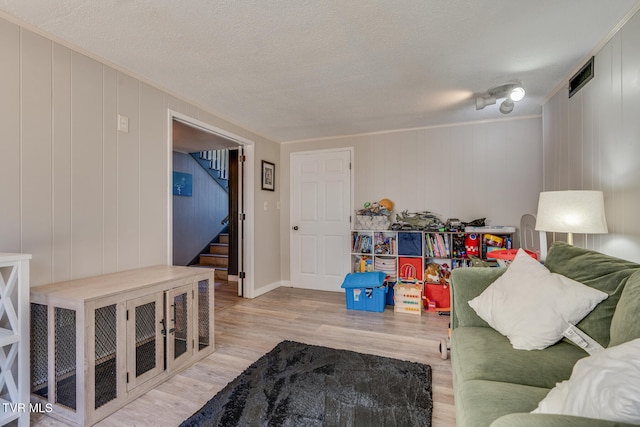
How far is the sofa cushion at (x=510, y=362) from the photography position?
47.7 inches

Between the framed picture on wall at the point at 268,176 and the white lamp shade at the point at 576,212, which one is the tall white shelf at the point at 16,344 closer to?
the framed picture on wall at the point at 268,176

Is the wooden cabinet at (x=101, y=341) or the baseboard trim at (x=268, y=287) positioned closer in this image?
the wooden cabinet at (x=101, y=341)

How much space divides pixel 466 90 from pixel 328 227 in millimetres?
2492

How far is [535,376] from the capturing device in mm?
1215

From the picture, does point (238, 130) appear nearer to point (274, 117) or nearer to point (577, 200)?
point (274, 117)

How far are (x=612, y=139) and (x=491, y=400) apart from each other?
6.34ft

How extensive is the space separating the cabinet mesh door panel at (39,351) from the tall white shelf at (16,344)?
12cm

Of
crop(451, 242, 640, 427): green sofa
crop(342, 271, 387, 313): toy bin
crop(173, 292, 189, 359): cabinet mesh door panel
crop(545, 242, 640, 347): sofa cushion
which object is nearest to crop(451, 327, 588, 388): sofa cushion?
crop(451, 242, 640, 427): green sofa

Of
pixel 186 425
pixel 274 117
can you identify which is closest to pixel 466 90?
pixel 274 117

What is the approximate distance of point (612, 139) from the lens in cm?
192

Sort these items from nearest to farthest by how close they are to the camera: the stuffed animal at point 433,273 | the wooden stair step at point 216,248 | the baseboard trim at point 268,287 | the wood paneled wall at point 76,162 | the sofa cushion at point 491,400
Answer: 1. the sofa cushion at point 491,400
2. the wood paneled wall at point 76,162
3. the stuffed animal at point 433,273
4. the baseboard trim at point 268,287
5. the wooden stair step at point 216,248

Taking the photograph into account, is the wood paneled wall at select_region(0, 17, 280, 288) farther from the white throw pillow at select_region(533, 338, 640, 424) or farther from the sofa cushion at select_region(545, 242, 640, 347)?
the sofa cushion at select_region(545, 242, 640, 347)

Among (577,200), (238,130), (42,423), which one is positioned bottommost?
(42,423)

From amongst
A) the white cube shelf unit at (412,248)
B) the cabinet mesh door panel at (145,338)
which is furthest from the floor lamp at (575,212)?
the cabinet mesh door panel at (145,338)
